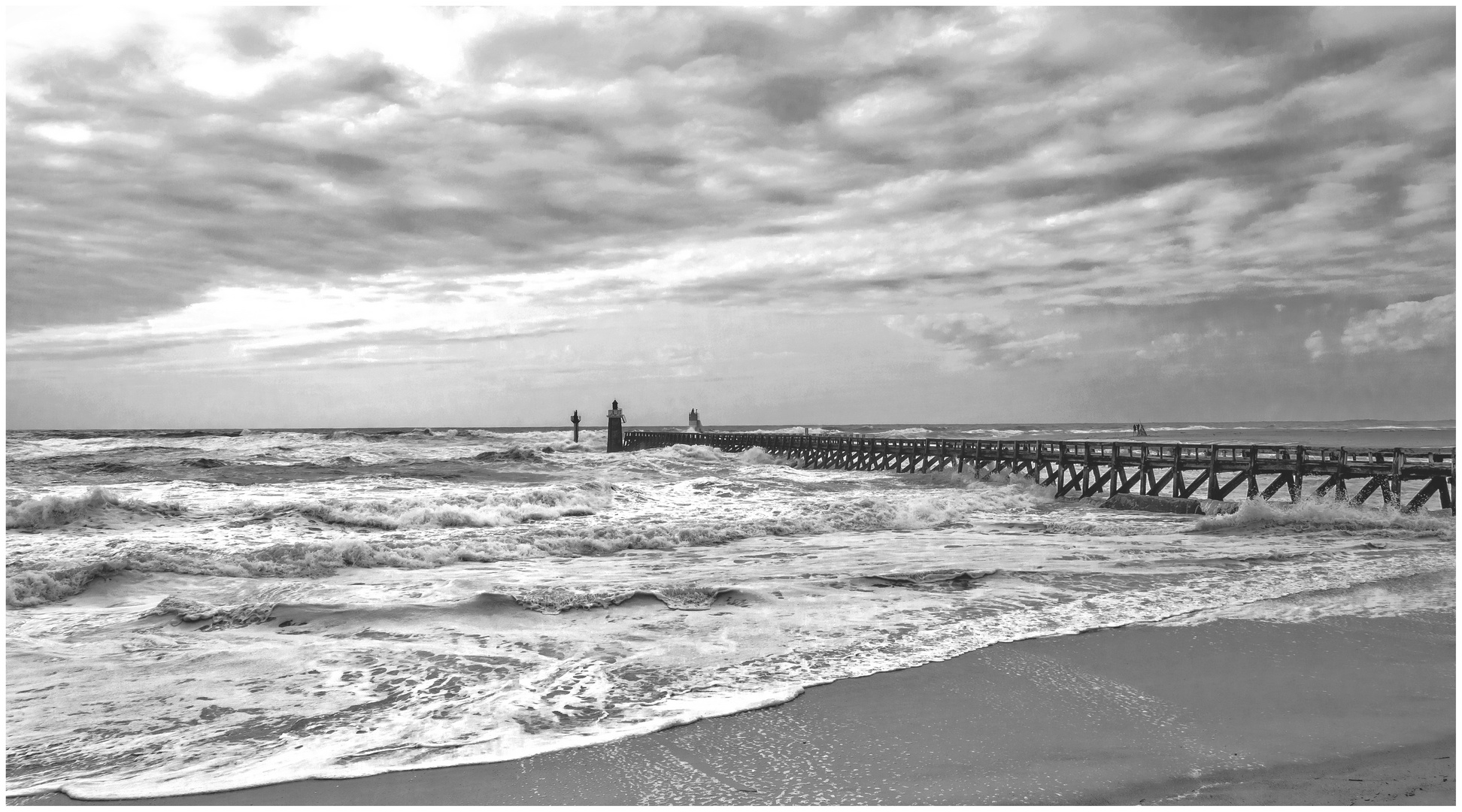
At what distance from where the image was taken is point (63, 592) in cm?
1093

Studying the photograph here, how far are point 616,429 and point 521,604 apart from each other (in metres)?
52.5

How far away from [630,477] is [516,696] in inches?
1052

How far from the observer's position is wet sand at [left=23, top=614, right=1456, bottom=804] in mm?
4859

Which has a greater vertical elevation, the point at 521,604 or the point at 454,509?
the point at 454,509

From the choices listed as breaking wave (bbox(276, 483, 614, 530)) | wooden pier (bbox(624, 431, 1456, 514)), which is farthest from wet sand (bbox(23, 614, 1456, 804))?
wooden pier (bbox(624, 431, 1456, 514))

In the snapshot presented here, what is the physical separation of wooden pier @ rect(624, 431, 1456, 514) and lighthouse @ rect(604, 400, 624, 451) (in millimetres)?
19426

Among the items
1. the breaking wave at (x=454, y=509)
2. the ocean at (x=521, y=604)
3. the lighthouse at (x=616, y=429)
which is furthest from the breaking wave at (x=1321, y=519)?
the lighthouse at (x=616, y=429)

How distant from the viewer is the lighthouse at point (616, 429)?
61969 millimetres

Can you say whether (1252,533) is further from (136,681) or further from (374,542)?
(136,681)

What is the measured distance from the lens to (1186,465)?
2361 cm

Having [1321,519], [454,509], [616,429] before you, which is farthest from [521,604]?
[616,429]

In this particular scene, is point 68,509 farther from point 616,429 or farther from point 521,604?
point 616,429

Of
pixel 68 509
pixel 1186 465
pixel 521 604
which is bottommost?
pixel 521 604

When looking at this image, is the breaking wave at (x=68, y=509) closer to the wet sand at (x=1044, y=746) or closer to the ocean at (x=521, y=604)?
the ocean at (x=521, y=604)
